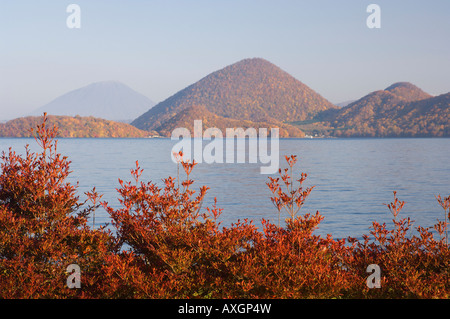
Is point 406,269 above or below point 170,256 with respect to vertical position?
below

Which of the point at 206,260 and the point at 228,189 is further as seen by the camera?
the point at 228,189

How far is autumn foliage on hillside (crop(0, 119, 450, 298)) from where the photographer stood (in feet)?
21.7

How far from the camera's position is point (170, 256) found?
6887mm

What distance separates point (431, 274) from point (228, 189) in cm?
2842

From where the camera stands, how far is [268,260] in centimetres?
699

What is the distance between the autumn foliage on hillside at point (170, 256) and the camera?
6.62 metres

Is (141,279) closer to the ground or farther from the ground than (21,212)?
closer to the ground

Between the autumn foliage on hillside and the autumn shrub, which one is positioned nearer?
the autumn foliage on hillside

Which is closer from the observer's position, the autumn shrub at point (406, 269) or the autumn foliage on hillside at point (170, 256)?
the autumn foliage on hillside at point (170, 256)

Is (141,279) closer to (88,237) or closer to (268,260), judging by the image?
(88,237)

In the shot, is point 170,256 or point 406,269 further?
point 406,269
